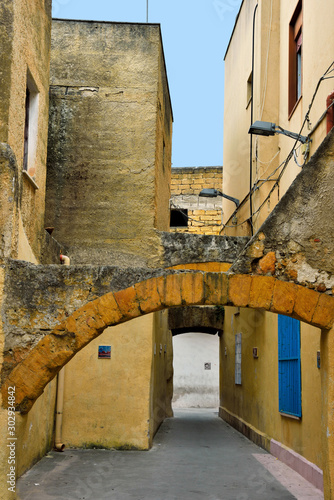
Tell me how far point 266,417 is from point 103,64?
266 inches

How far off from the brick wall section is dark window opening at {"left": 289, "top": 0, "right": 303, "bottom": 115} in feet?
29.5

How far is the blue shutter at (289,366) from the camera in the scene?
8.32 metres

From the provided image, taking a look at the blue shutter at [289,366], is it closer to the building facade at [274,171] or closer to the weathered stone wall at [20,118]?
the building facade at [274,171]

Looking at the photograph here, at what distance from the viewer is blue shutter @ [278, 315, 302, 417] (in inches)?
328

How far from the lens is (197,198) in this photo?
64.6 feet

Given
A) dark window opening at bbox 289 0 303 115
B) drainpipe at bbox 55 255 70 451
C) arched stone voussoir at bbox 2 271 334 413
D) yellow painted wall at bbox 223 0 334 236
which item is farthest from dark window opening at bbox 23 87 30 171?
dark window opening at bbox 289 0 303 115

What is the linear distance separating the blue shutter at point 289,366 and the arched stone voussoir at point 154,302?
2559mm

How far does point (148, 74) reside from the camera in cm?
1087

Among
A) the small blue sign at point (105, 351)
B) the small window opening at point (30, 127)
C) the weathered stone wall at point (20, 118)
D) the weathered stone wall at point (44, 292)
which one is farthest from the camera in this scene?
the small blue sign at point (105, 351)

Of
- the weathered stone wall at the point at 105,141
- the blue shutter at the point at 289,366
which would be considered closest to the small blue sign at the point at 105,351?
the weathered stone wall at the point at 105,141

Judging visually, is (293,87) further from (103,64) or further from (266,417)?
(266,417)

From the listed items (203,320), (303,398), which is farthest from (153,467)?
(203,320)

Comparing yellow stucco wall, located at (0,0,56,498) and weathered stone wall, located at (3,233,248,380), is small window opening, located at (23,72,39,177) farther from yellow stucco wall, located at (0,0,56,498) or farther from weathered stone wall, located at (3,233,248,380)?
weathered stone wall, located at (3,233,248,380)

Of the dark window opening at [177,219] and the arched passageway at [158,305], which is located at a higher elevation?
the dark window opening at [177,219]
